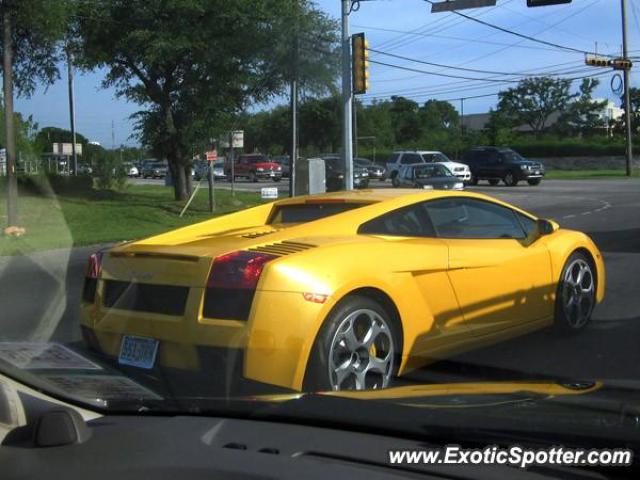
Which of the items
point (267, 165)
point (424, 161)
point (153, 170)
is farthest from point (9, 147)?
point (153, 170)

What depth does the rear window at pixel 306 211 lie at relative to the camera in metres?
5.66

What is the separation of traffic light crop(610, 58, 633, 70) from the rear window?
34.9 m

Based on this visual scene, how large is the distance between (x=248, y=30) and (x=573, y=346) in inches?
764

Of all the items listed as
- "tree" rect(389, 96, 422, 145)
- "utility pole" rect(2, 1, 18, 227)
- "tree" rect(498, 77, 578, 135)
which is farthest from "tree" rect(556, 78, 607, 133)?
"utility pole" rect(2, 1, 18, 227)

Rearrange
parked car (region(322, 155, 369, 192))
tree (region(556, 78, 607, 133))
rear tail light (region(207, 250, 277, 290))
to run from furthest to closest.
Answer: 1. tree (region(556, 78, 607, 133))
2. parked car (region(322, 155, 369, 192))
3. rear tail light (region(207, 250, 277, 290))

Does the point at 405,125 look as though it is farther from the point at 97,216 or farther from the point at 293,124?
the point at 97,216

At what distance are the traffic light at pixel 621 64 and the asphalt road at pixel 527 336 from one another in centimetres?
2363

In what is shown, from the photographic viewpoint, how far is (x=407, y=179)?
29.1 meters

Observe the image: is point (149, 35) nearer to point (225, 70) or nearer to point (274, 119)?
point (225, 70)

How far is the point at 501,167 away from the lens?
1356 inches

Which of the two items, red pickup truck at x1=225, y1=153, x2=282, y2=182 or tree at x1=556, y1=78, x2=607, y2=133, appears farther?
tree at x1=556, y1=78, x2=607, y2=133

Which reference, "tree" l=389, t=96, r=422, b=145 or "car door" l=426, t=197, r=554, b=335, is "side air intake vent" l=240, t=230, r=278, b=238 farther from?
"tree" l=389, t=96, r=422, b=145

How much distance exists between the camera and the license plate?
443 centimetres

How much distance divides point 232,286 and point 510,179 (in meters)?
31.6
